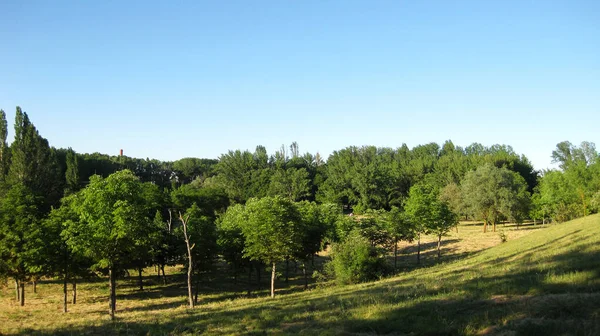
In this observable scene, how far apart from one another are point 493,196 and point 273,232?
4833 cm

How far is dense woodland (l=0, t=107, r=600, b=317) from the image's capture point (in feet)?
100

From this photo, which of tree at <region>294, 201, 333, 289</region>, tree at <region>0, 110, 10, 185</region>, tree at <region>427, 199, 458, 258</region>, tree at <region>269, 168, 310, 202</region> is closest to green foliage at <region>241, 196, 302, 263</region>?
tree at <region>294, 201, 333, 289</region>

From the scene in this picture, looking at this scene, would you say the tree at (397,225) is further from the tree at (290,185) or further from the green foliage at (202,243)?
the tree at (290,185)

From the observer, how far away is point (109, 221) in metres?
29.3

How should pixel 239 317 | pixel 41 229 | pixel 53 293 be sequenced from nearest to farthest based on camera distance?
pixel 239 317
pixel 41 229
pixel 53 293

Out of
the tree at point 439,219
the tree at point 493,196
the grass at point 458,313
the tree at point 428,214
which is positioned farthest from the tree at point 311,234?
the tree at point 493,196

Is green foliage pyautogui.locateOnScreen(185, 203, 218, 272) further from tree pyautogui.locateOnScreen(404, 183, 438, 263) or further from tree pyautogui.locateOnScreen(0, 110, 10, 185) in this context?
tree pyautogui.locateOnScreen(0, 110, 10, 185)

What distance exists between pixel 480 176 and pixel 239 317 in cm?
6670

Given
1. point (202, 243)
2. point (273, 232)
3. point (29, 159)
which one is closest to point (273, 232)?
point (273, 232)

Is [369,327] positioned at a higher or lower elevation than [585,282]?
lower

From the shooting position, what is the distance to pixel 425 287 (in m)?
19.8

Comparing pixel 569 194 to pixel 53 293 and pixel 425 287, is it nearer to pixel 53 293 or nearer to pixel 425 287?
pixel 425 287

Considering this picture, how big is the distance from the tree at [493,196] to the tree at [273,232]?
149 ft

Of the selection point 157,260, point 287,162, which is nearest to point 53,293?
point 157,260
